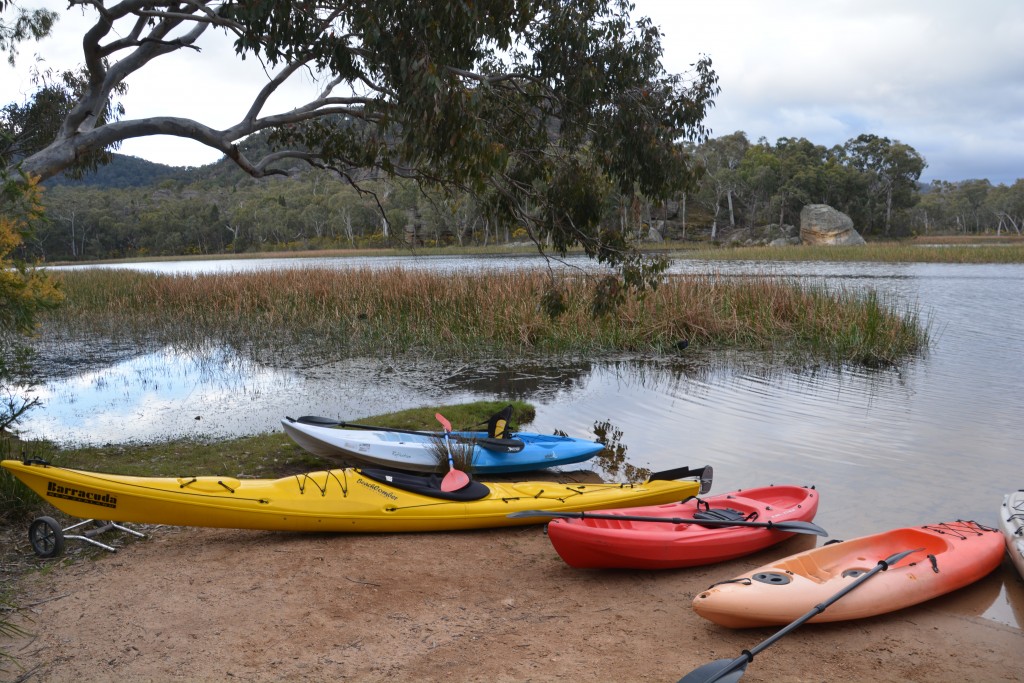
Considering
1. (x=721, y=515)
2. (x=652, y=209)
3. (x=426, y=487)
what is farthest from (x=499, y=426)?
(x=652, y=209)

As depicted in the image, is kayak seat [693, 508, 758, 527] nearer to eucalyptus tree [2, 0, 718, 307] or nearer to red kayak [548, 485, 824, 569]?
red kayak [548, 485, 824, 569]

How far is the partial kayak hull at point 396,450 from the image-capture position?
6016 mm

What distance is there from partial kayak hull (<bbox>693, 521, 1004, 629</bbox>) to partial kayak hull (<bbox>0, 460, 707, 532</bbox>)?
132 centimetres

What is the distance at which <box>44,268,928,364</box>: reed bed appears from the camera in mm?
11703

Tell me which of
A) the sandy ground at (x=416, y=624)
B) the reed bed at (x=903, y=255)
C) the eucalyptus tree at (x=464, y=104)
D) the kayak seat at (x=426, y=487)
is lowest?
the sandy ground at (x=416, y=624)

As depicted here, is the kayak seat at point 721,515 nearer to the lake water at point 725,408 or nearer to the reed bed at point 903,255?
the lake water at point 725,408

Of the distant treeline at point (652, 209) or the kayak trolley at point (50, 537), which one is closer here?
the kayak trolley at point (50, 537)

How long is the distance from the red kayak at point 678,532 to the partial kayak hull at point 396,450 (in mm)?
1588

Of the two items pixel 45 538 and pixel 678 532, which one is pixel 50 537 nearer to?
pixel 45 538

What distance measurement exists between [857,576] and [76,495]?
4.14m

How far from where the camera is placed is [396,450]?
605 centimetres

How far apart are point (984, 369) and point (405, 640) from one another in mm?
9810

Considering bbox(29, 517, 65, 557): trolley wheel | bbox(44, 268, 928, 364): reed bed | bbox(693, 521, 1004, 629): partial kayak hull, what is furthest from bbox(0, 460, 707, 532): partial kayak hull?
bbox(44, 268, 928, 364): reed bed

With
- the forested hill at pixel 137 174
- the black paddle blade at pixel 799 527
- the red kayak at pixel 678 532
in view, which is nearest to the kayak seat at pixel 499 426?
the red kayak at pixel 678 532
